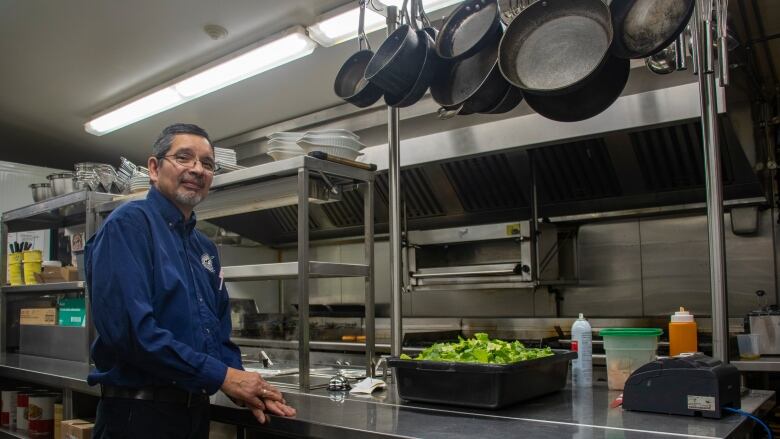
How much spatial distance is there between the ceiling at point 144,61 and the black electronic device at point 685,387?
233 cm

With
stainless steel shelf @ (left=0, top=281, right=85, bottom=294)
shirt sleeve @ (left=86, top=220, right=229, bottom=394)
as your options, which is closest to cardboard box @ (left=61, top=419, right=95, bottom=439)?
stainless steel shelf @ (left=0, top=281, right=85, bottom=294)

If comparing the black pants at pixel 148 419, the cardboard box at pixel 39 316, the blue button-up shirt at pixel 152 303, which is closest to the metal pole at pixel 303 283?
the blue button-up shirt at pixel 152 303

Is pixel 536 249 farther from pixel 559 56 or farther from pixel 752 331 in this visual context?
pixel 559 56

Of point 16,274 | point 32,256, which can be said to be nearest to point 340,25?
point 32,256

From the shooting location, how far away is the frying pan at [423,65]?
1.97 meters

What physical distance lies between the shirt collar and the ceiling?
1.46 m

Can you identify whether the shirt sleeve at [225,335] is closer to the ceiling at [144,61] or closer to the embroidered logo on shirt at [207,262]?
the embroidered logo on shirt at [207,262]

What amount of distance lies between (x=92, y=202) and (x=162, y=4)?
1.16m

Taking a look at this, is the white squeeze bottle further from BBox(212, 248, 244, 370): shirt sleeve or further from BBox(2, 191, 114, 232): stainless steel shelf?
BBox(2, 191, 114, 232): stainless steel shelf

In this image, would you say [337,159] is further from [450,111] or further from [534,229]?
[534,229]

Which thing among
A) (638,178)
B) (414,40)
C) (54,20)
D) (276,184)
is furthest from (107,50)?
(638,178)

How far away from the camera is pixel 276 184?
2.84m

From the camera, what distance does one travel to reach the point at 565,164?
4.02 metres

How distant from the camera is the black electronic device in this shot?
1.45 meters
